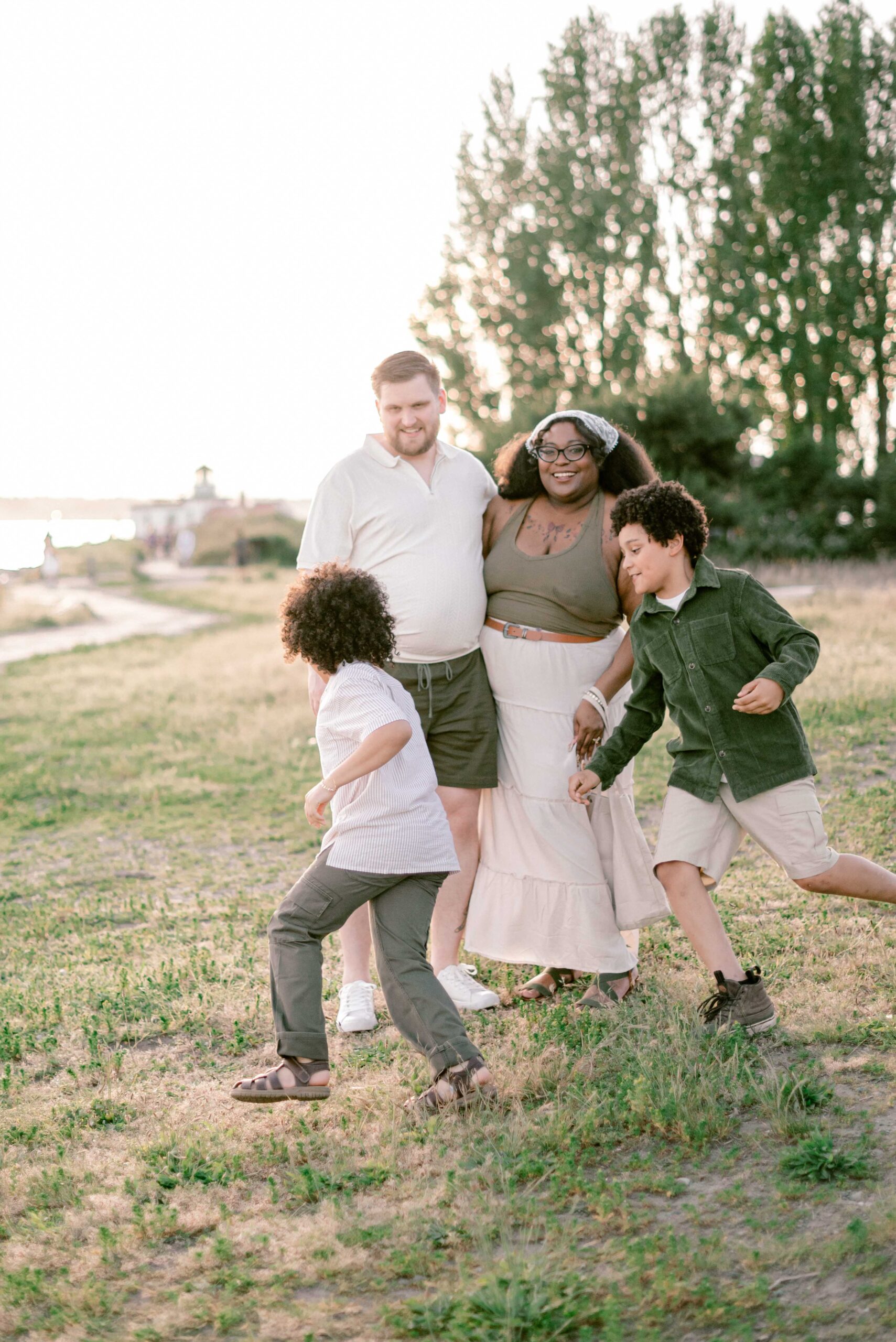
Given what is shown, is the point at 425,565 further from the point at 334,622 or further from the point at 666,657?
the point at 666,657

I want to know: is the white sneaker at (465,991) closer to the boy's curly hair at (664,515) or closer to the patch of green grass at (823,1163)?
the patch of green grass at (823,1163)

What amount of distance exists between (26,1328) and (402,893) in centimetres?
146

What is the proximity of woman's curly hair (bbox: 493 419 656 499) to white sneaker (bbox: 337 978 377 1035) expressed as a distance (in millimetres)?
1906

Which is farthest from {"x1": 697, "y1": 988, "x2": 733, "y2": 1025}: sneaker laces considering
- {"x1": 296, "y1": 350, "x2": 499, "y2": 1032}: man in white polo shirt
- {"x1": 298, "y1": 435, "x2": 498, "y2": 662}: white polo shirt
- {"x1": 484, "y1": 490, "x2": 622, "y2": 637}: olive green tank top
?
{"x1": 298, "y1": 435, "x2": 498, "y2": 662}: white polo shirt

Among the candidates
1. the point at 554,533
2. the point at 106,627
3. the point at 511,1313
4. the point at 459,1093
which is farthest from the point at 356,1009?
the point at 106,627

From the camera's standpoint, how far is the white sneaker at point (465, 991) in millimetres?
4383

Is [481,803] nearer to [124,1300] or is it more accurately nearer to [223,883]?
[124,1300]

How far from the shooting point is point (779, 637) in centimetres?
370

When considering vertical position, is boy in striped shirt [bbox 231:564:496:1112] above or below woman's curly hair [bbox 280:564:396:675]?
below

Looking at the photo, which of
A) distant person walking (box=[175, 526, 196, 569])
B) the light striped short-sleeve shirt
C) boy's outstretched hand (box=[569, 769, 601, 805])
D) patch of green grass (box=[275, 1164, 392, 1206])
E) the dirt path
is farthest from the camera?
distant person walking (box=[175, 526, 196, 569])

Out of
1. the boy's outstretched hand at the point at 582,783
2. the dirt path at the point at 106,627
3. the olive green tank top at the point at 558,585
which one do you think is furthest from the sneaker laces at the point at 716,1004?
the dirt path at the point at 106,627

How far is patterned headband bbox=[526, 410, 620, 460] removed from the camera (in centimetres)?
425

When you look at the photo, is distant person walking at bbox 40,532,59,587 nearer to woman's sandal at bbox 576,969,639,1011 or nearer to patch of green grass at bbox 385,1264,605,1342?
woman's sandal at bbox 576,969,639,1011

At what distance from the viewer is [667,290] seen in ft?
93.8
